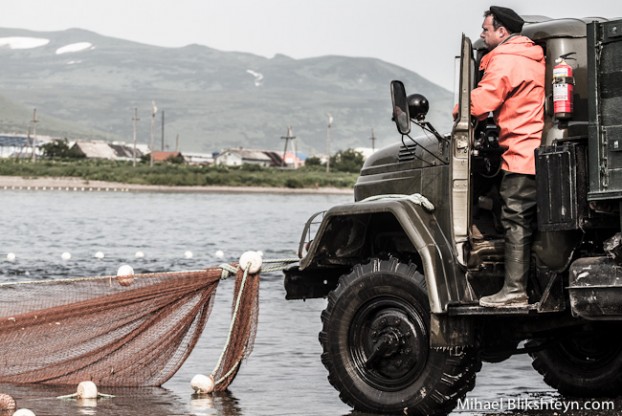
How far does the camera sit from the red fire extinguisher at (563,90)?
767 cm

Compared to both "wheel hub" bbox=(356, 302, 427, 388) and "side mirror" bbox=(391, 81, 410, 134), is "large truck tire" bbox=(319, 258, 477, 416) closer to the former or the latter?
"wheel hub" bbox=(356, 302, 427, 388)

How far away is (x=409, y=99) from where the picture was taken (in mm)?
8164

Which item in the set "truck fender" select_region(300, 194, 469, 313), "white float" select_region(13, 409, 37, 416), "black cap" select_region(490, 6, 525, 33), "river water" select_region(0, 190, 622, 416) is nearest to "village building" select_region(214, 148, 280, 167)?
"river water" select_region(0, 190, 622, 416)

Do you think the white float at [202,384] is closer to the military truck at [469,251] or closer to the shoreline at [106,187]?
the military truck at [469,251]

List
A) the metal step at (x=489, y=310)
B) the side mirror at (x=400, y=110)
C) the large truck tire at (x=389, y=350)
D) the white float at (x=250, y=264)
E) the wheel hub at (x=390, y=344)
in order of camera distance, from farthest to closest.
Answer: the white float at (x=250, y=264), the wheel hub at (x=390, y=344), the large truck tire at (x=389, y=350), the side mirror at (x=400, y=110), the metal step at (x=489, y=310)

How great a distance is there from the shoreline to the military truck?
92324mm

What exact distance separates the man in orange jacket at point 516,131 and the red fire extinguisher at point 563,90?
0.27 m

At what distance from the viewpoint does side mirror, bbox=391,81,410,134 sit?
26.3ft

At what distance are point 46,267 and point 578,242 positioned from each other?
19.2 m

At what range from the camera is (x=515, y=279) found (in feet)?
26.0

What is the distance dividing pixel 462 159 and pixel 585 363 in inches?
90.8

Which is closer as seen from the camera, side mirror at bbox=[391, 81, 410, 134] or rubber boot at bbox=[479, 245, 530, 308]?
rubber boot at bbox=[479, 245, 530, 308]

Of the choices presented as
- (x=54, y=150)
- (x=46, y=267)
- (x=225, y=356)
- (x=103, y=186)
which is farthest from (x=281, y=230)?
(x=54, y=150)

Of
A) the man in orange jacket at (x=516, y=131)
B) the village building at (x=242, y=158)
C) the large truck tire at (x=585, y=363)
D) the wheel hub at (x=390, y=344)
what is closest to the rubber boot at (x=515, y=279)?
the man in orange jacket at (x=516, y=131)
